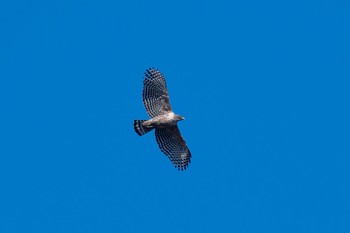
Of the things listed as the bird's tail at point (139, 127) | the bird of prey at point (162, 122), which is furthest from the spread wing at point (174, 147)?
the bird's tail at point (139, 127)

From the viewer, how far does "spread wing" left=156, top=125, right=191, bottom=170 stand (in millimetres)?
42625

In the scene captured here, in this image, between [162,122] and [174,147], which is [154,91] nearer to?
[162,122]

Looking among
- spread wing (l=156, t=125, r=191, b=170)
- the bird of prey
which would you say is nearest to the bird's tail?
the bird of prey

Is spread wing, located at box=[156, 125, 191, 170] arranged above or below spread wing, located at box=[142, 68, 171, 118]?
below

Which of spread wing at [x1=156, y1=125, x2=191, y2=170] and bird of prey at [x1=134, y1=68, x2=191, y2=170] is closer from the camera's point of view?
bird of prey at [x1=134, y1=68, x2=191, y2=170]

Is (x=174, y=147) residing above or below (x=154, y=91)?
below

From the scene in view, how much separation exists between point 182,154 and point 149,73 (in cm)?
408

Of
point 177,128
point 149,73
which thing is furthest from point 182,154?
point 149,73

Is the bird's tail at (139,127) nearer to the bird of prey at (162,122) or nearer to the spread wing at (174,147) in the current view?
the bird of prey at (162,122)

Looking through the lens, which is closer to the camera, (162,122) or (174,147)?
(162,122)

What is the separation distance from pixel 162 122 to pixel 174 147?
169 cm

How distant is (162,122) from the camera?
137ft

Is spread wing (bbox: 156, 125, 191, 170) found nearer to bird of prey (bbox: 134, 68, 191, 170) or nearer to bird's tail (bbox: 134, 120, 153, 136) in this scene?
bird of prey (bbox: 134, 68, 191, 170)

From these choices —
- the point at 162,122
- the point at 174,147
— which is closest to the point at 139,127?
the point at 162,122
